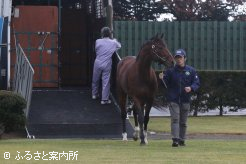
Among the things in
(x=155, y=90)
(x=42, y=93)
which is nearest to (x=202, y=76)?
(x=42, y=93)

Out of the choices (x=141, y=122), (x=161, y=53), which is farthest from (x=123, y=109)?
(x=161, y=53)

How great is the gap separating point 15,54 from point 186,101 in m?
7.36

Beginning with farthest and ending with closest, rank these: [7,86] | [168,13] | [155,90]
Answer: [168,13], [7,86], [155,90]

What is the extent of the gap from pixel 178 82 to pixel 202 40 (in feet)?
49.8

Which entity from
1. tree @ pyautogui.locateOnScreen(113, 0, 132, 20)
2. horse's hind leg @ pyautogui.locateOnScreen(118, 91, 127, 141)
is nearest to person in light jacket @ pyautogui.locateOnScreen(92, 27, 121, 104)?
horse's hind leg @ pyautogui.locateOnScreen(118, 91, 127, 141)

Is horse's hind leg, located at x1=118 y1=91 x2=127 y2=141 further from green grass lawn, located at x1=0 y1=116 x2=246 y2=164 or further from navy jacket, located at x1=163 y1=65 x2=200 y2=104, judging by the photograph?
navy jacket, located at x1=163 y1=65 x2=200 y2=104

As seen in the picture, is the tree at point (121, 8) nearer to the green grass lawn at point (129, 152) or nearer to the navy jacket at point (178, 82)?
the green grass lawn at point (129, 152)

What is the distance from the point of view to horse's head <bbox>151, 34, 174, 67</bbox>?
49.3ft

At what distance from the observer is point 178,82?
1480 centimetres

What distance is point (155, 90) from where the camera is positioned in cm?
1620

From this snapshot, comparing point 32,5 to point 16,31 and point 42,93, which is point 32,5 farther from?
point 42,93

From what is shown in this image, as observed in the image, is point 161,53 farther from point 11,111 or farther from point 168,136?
point 168,136

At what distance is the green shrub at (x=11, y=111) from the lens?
632 inches

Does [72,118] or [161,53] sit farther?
[72,118]
